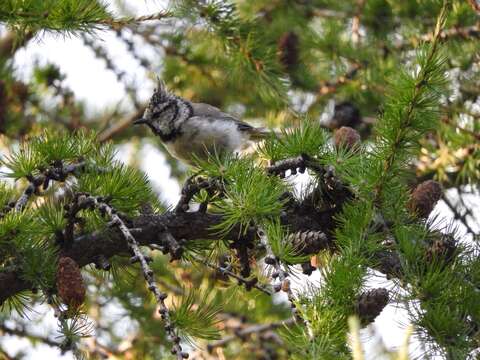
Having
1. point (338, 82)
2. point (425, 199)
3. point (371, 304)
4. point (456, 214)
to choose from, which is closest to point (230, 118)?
point (338, 82)

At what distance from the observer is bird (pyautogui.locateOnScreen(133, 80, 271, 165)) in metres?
4.54

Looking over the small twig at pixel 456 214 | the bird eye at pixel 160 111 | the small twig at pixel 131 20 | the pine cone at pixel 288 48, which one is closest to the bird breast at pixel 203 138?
the bird eye at pixel 160 111

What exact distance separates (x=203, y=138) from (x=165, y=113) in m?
0.40

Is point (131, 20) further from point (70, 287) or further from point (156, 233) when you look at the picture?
point (70, 287)

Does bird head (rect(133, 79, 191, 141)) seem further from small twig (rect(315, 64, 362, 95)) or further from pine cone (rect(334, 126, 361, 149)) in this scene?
pine cone (rect(334, 126, 361, 149))

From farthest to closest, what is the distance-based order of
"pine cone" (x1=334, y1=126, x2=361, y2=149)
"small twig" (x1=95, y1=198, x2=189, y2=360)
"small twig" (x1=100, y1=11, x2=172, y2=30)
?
"small twig" (x1=100, y1=11, x2=172, y2=30)
"pine cone" (x1=334, y1=126, x2=361, y2=149)
"small twig" (x1=95, y1=198, x2=189, y2=360)

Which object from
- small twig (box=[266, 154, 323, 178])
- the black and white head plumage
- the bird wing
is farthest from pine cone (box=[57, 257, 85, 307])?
the bird wing

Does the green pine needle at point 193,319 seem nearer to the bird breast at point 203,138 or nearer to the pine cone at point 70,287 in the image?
the pine cone at point 70,287

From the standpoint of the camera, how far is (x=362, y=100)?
5094 millimetres

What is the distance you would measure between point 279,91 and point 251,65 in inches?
8.4

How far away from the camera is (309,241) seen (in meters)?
2.80

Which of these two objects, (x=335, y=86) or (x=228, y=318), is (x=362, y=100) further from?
(x=228, y=318)

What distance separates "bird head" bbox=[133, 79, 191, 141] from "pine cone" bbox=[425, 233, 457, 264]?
214cm

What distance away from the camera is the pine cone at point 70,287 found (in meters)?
2.63
